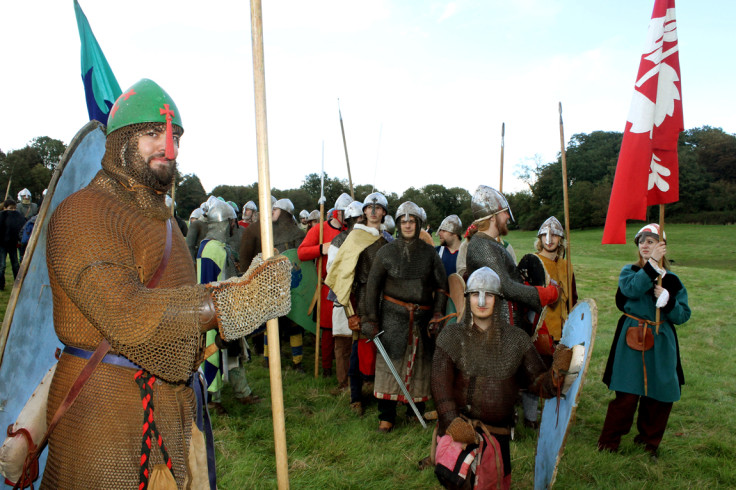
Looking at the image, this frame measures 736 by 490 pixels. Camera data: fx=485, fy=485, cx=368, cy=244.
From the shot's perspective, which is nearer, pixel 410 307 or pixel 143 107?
pixel 143 107

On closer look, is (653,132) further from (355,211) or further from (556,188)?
(556,188)

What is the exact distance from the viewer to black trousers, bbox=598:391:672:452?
12.2 ft

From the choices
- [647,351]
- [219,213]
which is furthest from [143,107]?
[647,351]

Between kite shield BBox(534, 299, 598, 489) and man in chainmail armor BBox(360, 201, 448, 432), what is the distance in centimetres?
146

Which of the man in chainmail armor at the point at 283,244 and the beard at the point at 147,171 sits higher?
the beard at the point at 147,171

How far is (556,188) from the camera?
36.3m

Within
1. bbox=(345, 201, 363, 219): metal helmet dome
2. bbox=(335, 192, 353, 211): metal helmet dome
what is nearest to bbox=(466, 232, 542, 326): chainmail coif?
bbox=(345, 201, 363, 219): metal helmet dome

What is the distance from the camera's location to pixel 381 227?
5.20 m

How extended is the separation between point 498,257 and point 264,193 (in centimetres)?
250


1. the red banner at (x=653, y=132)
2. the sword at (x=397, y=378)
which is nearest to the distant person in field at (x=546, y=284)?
the sword at (x=397, y=378)

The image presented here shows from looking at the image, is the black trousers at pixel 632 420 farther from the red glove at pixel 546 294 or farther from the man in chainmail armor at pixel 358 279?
the man in chainmail armor at pixel 358 279

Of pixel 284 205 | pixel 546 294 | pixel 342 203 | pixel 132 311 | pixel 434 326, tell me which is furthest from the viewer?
pixel 342 203

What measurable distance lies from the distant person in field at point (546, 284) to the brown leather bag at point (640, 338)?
0.62 metres

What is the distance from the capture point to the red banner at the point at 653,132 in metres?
3.11
